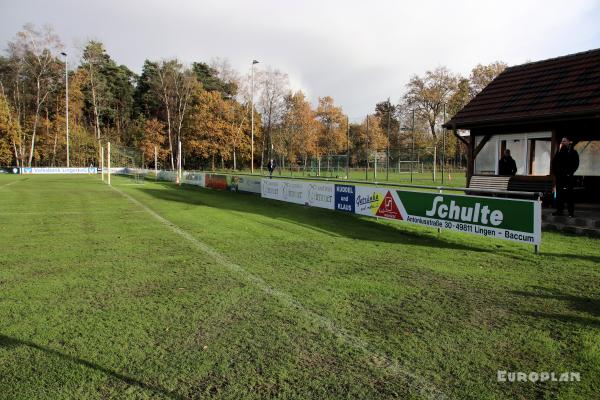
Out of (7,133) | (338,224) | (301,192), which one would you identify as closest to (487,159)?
(338,224)

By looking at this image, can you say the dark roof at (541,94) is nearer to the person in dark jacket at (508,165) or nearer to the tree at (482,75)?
the person in dark jacket at (508,165)

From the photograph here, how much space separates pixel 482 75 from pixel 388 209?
43.7 metres

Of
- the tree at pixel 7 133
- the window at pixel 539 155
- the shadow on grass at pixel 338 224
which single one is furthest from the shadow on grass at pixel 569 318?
the tree at pixel 7 133

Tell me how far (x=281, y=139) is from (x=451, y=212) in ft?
175

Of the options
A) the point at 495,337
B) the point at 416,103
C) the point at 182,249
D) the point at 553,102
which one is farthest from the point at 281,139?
the point at 495,337

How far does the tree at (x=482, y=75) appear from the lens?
47.6 m

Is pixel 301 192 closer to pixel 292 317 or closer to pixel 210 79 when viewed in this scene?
pixel 292 317

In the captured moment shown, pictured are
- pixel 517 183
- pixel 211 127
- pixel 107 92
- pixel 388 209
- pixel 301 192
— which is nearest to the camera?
pixel 388 209

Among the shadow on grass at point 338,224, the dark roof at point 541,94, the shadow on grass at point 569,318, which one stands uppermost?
the dark roof at point 541,94

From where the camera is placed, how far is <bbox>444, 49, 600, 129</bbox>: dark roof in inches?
484

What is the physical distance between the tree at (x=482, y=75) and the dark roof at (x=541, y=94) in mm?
34887

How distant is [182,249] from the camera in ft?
27.8

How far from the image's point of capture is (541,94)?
1384 centimetres

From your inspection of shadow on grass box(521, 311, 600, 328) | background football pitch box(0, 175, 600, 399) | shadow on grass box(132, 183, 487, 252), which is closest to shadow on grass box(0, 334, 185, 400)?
background football pitch box(0, 175, 600, 399)
